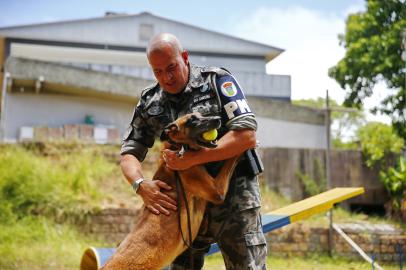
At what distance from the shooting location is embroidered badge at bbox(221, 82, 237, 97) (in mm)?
2268

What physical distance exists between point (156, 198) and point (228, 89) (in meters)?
0.60

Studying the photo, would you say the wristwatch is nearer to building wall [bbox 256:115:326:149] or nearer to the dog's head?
the dog's head

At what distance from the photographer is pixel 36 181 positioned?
26.9 ft

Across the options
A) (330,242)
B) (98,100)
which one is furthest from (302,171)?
(98,100)

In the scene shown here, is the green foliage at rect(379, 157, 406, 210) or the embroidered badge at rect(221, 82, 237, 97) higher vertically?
the embroidered badge at rect(221, 82, 237, 97)

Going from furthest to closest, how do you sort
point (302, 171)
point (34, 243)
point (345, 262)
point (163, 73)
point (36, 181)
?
point (302, 171), point (36, 181), point (345, 262), point (34, 243), point (163, 73)

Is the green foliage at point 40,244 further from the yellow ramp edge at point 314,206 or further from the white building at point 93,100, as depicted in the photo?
the white building at point 93,100

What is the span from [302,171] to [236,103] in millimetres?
8524

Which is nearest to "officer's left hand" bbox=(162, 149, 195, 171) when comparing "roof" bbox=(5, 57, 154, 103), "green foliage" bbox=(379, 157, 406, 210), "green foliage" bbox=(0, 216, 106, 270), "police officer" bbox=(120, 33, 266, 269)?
"police officer" bbox=(120, 33, 266, 269)

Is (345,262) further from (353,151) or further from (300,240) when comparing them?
(353,151)

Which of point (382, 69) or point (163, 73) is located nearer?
point (163, 73)

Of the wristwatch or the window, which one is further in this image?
the window

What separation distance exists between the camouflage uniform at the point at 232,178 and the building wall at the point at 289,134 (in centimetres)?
1176

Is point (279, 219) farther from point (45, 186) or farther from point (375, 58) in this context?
point (375, 58)
